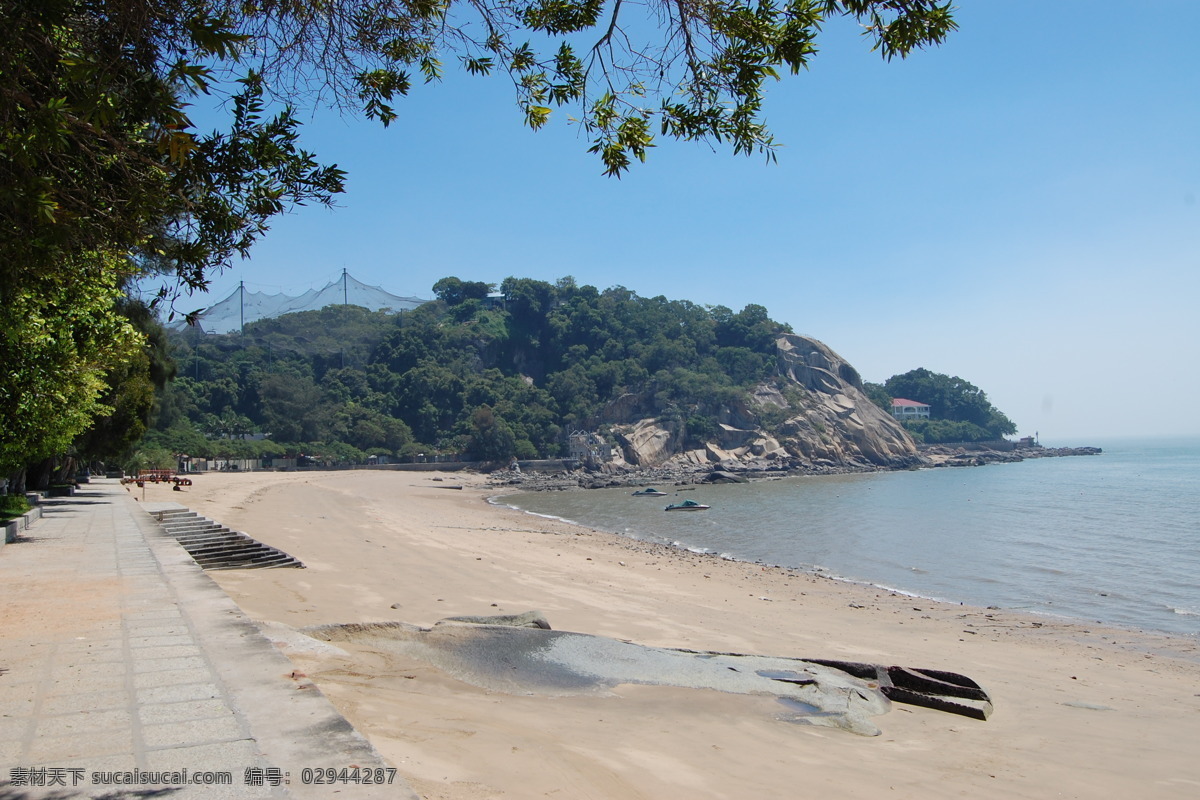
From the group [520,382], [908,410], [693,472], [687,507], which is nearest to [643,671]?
[687,507]

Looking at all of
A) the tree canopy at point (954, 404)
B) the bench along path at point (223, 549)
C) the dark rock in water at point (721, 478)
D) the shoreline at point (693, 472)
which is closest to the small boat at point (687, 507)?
the shoreline at point (693, 472)

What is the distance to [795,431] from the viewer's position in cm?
9356

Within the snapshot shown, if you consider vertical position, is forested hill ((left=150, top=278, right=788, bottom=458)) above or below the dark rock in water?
above

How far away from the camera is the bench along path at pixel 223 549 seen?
13.2 metres

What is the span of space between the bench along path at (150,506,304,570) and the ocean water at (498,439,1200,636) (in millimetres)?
13715

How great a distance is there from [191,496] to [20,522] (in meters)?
18.5

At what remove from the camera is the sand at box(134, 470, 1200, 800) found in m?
4.80

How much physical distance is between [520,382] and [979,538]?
268 feet

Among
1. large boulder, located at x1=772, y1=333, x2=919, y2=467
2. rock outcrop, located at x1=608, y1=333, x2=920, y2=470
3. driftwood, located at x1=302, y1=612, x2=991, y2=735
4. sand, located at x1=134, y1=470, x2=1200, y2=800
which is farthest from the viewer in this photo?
large boulder, located at x1=772, y1=333, x2=919, y2=467

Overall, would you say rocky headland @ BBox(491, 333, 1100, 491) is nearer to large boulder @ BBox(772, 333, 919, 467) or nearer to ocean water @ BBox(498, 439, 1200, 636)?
large boulder @ BBox(772, 333, 919, 467)

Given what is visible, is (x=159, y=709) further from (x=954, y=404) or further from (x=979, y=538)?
(x=954, y=404)

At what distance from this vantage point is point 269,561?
1379 cm

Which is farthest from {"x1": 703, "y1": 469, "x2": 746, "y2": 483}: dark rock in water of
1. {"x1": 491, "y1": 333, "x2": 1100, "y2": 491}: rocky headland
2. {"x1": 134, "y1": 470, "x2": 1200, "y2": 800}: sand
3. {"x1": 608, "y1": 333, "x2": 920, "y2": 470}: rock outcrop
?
{"x1": 134, "y1": 470, "x2": 1200, "y2": 800}: sand

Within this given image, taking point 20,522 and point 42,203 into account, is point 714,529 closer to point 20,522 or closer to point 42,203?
point 20,522
